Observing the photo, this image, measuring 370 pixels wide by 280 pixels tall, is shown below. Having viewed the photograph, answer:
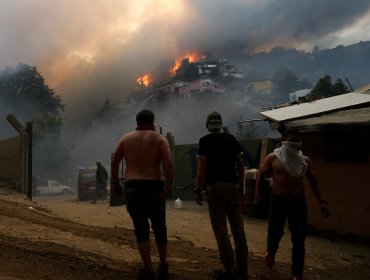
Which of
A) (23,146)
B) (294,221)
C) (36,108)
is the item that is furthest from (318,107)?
(36,108)

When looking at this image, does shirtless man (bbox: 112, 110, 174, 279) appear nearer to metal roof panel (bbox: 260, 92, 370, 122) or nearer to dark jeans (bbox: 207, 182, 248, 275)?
dark jeans (bbox: 207, 182, 248, 275)

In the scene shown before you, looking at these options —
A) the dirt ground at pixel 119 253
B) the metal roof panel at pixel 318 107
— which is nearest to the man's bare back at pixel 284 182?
the dirt ground at pixel 119 253

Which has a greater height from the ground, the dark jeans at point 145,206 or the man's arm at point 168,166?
the man's arm at point 168,166

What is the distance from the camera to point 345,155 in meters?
6.95

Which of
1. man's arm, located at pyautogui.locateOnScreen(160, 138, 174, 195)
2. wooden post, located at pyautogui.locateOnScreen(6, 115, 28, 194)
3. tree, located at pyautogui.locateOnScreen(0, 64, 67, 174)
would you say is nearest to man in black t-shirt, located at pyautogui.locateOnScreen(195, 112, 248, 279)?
man's arm, located at pyautogui.locateOnScreen(160, 138, 174, 195)

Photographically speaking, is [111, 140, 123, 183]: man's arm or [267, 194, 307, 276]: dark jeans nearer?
[111, 140, 123, 183]: man's arm

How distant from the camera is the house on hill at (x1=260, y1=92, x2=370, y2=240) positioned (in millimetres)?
6695

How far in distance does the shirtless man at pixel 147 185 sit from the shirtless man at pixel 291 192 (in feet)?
4.04

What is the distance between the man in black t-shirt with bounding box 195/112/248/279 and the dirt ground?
408 millimetres

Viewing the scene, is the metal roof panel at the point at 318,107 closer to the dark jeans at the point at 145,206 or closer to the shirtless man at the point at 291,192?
the shirtless man at the point at 291,192

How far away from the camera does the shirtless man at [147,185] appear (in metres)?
4.02

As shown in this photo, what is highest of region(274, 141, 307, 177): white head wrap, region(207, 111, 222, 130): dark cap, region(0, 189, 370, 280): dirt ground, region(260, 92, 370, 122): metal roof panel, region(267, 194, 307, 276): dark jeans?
region(260, 92, 370, 122): metal roof panel

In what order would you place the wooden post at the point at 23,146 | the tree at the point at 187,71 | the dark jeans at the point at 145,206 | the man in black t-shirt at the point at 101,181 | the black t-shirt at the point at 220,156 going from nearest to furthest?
1. the dark jeans at the point at 145,206
2. the black t-shirt at the point at 220,156
3. the wooden post at the point at 23,146
4. the man in black t-shirt at the point at 101,181
5. the tree at the point at 187,71

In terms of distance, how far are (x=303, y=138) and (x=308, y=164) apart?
303 cm
